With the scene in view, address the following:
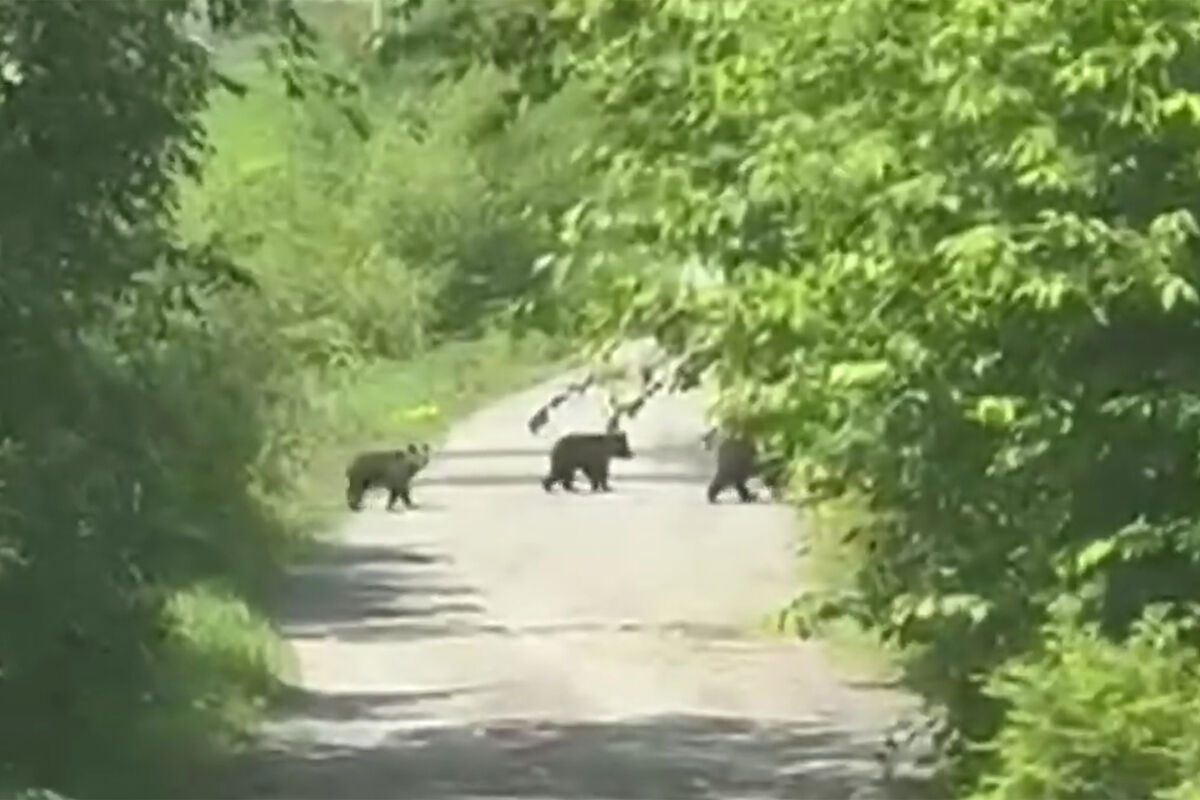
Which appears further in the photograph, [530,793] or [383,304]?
[383,304]

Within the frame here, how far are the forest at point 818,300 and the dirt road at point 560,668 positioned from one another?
124 cm

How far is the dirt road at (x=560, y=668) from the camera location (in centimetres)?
1959

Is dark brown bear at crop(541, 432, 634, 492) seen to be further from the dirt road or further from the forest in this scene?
the forest

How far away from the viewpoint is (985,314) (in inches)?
525

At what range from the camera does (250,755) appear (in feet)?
66.3

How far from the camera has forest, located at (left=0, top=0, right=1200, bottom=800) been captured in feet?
42.9

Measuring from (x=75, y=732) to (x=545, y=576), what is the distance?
44.3ft

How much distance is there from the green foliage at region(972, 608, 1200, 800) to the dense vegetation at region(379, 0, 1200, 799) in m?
0.01

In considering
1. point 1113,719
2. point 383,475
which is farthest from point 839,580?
point 383,475

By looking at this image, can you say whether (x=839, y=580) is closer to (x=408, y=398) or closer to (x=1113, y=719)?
(x=1113, y=719)

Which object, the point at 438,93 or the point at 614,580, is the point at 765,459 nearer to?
the point at 438,93

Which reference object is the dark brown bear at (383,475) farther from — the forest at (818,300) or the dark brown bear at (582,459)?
the forest at (818,300)

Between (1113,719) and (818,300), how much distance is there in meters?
2.01

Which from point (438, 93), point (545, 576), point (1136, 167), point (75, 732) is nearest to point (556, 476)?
point (545, 576)
